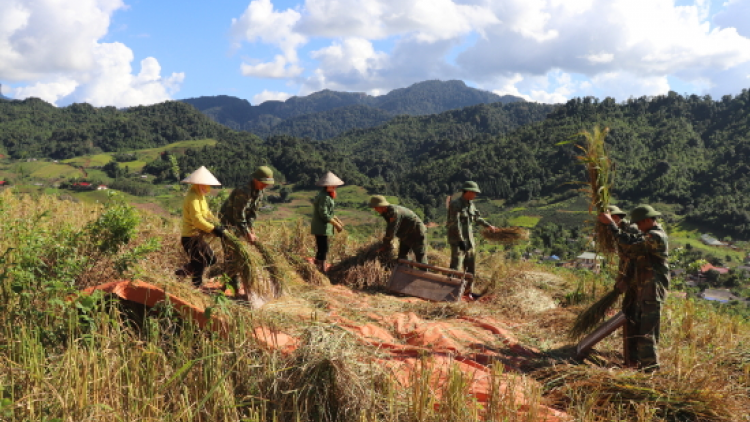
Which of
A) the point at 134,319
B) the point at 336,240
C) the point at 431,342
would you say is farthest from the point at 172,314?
the point at 336,240

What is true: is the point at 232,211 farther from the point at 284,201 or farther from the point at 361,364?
the point at 284,201

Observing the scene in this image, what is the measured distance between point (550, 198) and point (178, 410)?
63746mm

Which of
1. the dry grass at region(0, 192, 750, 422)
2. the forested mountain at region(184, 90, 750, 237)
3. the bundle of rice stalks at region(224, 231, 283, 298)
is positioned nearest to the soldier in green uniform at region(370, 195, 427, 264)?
the bundle of rice stalks at region(224, 231, 283, 298)

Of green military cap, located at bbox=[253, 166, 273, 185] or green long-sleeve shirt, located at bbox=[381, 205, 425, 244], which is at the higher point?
green military cap, located at bbox=[253, 166, 273, 185]

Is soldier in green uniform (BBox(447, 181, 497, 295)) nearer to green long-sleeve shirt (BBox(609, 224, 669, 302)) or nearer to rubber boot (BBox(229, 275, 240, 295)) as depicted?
green long-sleeve shirt (BBox(609, 224, 669, 302))

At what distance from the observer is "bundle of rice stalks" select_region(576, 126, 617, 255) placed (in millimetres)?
4000

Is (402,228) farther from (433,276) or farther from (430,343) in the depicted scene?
(430,343)

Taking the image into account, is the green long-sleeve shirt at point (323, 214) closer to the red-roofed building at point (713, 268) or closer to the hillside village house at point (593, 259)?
the hillside village house at point (593, 259)

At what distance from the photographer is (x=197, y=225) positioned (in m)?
4.71

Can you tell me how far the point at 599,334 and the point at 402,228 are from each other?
10.9 ft

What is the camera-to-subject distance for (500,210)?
202 ft

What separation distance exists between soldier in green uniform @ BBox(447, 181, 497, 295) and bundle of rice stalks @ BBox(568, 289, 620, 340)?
216 cm

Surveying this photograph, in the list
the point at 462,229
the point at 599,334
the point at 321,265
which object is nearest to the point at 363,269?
the point at 321,265

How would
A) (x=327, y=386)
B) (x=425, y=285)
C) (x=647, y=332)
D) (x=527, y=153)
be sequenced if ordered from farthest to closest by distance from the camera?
(x=527, y=153) < (x=425, y=285) < (x=647, y=332) < (x=327, y=386)
